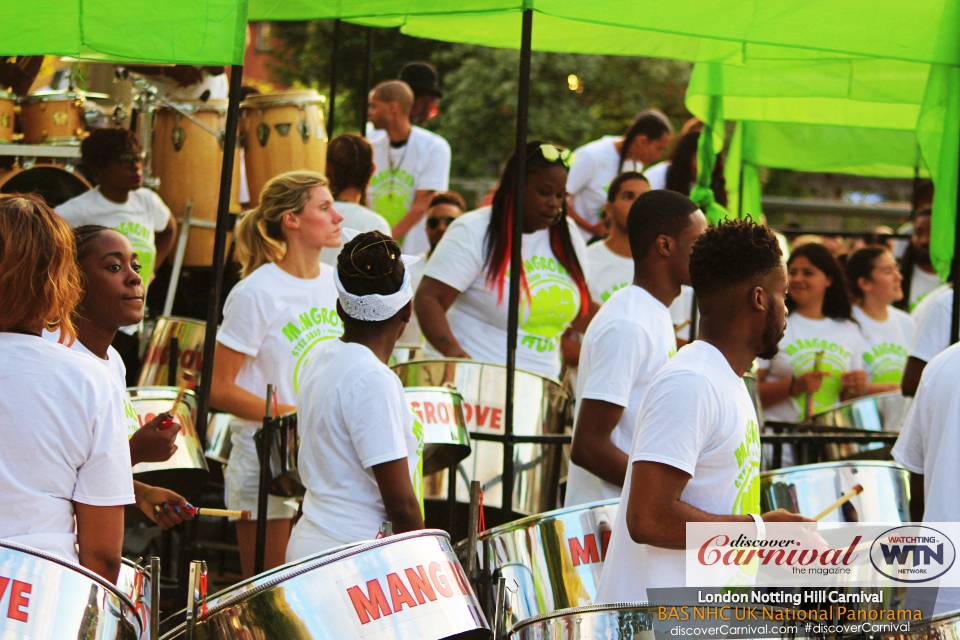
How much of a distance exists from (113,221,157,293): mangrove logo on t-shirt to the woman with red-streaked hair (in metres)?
2.36

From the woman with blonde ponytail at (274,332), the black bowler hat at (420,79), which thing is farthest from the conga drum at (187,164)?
the woman with blonde ponytail at (274,332)

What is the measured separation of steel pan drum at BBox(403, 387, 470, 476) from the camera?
2621mm

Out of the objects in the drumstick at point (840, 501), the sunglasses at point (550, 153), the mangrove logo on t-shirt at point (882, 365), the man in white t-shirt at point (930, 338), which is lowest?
the drumstick at point (840, 501)

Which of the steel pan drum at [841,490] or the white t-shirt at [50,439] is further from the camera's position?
the steel pan drum at [841,490]

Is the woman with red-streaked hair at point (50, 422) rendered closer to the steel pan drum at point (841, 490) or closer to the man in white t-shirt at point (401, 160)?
the steel pan drum at point (841, 490)

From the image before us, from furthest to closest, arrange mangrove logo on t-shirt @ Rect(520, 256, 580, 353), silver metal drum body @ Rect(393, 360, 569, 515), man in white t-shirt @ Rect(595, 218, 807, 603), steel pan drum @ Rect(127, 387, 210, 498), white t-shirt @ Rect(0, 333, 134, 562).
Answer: mangrove logo on t-shirt @ Rect(520, 256, 580, 353)
silver metal drum body @ Rect(393, 360, 569, 515)
steel pan drum @ Rect(127, 387, 210, 498)
man in white t-shirt @ Rect(595, 218, 807, 603)
white t-shirt @ Rect(0, 333, 134, 562)

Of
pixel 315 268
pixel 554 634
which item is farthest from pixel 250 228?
pixel 554 634

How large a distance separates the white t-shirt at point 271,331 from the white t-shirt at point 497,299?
0.51 meters

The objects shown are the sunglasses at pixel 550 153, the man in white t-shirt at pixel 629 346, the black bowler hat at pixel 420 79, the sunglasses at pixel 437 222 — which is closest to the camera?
the man in white t-shirt at pixel 629 346

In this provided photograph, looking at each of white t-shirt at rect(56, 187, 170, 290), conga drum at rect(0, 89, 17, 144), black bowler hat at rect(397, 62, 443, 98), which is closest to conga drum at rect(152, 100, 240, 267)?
white t-shirt at rect(56, 187, 170, 290)

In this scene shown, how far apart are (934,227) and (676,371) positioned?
165 centimetres

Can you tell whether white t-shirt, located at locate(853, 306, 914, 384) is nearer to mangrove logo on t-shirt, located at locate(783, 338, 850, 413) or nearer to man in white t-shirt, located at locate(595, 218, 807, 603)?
mangrove logo on t-shirt, located at locate(783, 338, 850, 413)

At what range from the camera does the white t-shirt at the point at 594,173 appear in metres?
5.10

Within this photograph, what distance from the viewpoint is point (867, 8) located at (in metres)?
2.78
